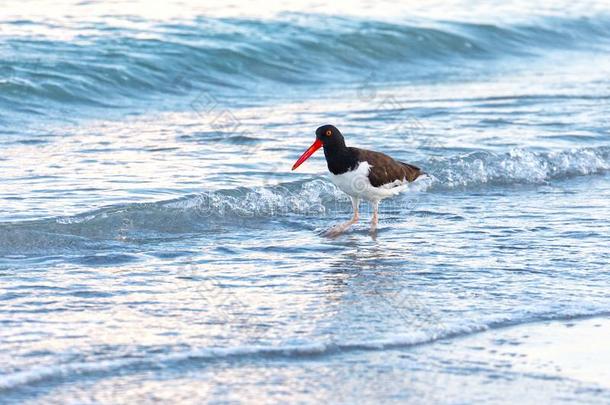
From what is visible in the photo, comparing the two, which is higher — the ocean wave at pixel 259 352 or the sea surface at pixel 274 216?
the sea surface at pixel 274 216

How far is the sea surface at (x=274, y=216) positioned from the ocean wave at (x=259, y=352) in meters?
0.01

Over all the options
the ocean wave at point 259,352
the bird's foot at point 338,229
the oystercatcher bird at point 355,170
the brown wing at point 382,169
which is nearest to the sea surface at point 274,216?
the ocean wave at point 259,352

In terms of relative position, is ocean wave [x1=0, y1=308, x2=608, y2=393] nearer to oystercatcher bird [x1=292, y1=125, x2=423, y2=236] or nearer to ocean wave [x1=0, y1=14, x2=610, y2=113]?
oystercatcher bird [x1=292, y1=125, x2=423, y2=236]

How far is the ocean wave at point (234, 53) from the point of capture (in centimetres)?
1475

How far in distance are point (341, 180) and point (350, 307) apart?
7.91ft

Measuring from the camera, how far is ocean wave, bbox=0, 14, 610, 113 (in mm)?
14749

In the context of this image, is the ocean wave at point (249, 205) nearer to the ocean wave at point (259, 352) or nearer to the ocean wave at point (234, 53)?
the ocean wave at point (259, 352)

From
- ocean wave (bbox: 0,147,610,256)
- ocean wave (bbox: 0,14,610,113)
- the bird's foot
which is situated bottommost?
the bird's foot

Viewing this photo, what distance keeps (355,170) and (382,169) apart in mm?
280

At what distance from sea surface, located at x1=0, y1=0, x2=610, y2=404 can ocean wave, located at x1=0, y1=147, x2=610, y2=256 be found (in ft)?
0.08

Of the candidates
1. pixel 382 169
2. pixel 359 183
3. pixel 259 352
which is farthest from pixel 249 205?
pixel 259 352

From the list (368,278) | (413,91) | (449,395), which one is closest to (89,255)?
(368,278)

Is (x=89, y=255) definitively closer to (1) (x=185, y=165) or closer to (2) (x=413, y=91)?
(1) (x=185, y=165)

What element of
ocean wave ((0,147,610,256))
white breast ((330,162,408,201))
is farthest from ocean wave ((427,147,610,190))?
white breast ((330,162,408,201))
